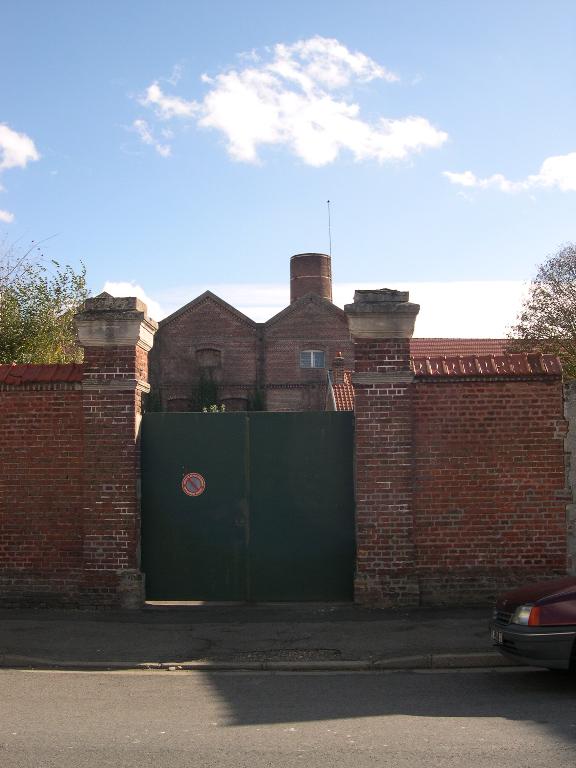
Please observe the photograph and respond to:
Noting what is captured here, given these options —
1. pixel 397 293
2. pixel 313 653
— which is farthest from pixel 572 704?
pixel 397 293

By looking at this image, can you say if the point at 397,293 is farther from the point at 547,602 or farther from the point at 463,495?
the point at 547,602

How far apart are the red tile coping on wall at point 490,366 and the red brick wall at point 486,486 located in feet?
0.42

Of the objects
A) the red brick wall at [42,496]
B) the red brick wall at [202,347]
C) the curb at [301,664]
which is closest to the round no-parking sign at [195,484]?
the red brick wall at [42,496]

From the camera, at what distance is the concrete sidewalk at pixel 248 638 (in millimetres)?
8273

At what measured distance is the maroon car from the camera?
7.00m

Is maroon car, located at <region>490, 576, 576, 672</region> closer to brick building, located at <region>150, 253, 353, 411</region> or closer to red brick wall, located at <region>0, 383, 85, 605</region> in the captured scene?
red brick wall, located at <region>0, 383, 85, 605</region>

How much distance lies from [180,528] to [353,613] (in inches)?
95.8

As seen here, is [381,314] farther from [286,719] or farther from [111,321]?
[286,719]

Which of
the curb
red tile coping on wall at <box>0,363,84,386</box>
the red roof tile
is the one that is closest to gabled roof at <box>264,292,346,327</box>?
the red roof tile

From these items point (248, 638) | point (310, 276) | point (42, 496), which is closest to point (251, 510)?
point (248, 638)

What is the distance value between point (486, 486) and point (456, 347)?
1245 inches

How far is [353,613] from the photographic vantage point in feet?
33.6

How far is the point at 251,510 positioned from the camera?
10.8 metres

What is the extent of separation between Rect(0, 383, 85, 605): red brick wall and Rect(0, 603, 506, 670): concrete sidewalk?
404 millimetres
